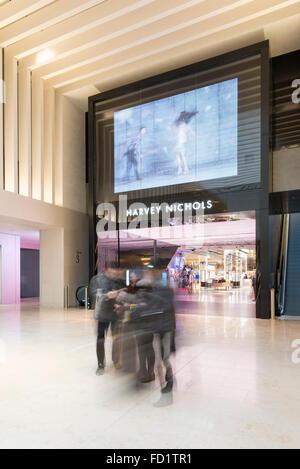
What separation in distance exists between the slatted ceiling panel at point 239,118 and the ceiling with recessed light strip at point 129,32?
2.51ft

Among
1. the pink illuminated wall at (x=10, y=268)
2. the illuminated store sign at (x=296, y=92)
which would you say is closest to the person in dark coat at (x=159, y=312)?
the illuminated store sign at (x=296, y=92)

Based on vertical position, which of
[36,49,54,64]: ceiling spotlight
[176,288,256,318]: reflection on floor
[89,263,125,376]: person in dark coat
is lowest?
[176,288,256,318]: reflection on floor

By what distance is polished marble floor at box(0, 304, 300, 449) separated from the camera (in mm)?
2423

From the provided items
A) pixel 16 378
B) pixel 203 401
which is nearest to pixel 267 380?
pixel 203 401

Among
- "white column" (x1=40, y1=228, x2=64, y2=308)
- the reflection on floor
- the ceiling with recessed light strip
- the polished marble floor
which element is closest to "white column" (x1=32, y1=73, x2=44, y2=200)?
the ceiling with recessed light strip

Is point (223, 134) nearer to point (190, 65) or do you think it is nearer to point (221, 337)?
point (190, 65)

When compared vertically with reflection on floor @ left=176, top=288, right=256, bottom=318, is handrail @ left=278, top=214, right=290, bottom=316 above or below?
above

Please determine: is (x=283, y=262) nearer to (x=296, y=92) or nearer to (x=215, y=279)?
(x=215, y=279)

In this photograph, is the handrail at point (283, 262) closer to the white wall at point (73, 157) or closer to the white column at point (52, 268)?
the white column at point (52, 268)

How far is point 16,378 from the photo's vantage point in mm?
3867

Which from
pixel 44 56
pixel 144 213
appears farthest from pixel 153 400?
pixel 44 56

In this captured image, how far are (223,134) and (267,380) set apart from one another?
7.69 metres

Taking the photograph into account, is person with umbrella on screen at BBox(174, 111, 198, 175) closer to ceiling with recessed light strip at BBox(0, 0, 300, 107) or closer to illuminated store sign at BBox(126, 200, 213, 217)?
illuminated store sign at BBox(126, 200, 213, 217)

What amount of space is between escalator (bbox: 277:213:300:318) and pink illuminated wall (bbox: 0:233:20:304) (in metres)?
11.6
